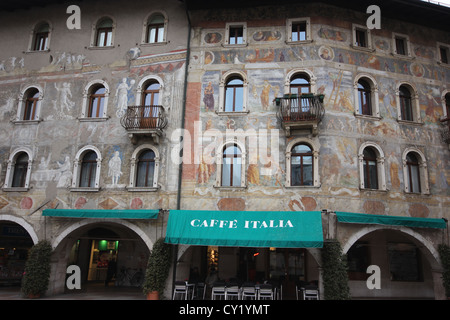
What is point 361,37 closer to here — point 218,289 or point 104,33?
point 104,33

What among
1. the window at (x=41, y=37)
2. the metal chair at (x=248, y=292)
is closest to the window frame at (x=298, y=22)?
the metal chair at (x=248, y=292)

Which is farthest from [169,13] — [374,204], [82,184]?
[374,204]

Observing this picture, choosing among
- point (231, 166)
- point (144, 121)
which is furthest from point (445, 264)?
point (144, 121)

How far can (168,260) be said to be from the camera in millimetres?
14836

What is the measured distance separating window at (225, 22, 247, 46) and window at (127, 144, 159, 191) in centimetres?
623

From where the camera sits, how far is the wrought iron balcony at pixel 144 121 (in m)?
16.2

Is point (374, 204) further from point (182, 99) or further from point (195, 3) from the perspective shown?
point (195, 3)

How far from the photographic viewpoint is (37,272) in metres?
15.2

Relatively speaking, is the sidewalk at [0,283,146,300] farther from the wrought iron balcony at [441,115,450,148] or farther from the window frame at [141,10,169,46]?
the wrought iron balcony at [441,115,450,148]

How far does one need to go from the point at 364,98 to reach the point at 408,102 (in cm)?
240

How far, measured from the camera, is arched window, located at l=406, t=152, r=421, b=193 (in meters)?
16.1

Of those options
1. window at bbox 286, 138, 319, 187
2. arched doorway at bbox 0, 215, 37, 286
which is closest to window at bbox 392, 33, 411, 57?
window at bbox 286, 138, 319, 187

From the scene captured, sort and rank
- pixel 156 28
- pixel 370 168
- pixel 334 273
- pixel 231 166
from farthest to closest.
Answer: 1. pixel 156 28
2. pixel 231 166
3. pixel 370 168
4. pixel 334 273
